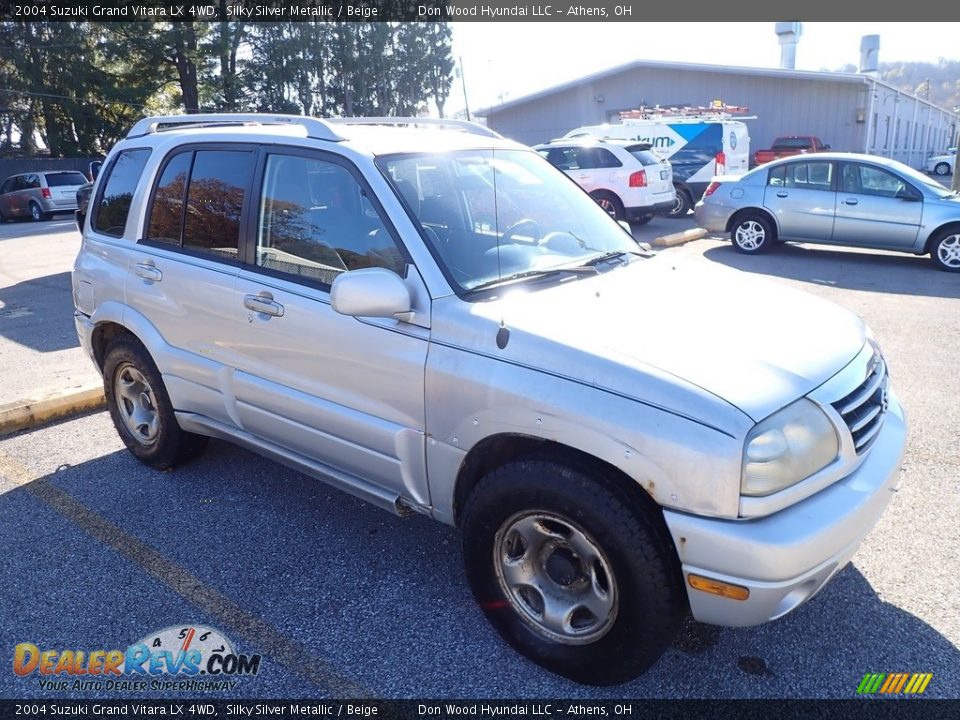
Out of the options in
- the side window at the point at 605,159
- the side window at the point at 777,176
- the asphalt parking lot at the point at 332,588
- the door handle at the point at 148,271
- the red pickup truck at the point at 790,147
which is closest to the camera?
the asphalt parking lot at the point at 332,588

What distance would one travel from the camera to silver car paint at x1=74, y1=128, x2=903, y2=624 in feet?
7.36

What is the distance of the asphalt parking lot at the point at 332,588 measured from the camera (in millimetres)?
2693

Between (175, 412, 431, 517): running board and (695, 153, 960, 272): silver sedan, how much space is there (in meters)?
9.80

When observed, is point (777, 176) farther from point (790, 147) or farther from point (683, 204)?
point (790, 147)

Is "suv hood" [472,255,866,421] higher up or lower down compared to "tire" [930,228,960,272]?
higher up

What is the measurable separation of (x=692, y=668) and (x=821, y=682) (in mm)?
442

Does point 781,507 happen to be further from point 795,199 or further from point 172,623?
point 795,199

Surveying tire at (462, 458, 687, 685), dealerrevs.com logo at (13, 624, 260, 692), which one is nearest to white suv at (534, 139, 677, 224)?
tire at (462, 458, 687, 685)

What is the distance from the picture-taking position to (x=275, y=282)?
338cm

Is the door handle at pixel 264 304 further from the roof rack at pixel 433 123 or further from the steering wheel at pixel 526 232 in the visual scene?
the roof rack at pixel 433 123

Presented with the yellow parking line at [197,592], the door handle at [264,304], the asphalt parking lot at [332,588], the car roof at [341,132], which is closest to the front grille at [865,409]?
the asphalt parking lot at [332,588]

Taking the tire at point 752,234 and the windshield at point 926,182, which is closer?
the windshield at point 926,182

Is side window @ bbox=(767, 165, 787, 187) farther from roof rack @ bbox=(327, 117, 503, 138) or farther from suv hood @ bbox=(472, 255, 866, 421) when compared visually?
suv hood @ bbox=(472, 255, 866, 421)

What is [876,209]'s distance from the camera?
10.5m
